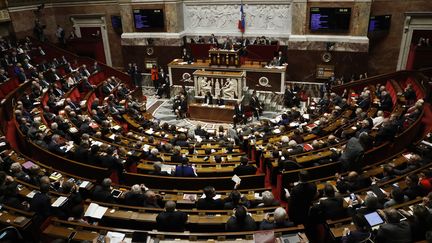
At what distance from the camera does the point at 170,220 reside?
5.37m

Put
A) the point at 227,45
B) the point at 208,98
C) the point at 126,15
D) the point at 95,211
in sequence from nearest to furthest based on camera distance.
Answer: the point at 95,211
the point at 208,98
the point at 227,45
the point at 126,15

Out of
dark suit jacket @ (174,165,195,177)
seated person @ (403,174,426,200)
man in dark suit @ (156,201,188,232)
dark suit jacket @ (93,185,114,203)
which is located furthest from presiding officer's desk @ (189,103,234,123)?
man in dark suit @ (156,201,188,232)

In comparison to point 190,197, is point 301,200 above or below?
above

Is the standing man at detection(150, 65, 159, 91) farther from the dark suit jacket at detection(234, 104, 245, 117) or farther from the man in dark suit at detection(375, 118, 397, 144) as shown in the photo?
the man in dark suit at detection(375, 118, 397, 144)

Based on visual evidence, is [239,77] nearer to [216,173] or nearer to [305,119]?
[305,119]

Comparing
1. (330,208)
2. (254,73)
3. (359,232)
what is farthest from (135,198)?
(254,73)

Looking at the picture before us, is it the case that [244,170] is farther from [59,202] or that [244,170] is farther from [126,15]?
[126,15]

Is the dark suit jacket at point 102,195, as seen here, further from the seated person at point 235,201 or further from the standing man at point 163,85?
the standing man at point 163,85

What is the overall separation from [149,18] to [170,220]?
683 inches

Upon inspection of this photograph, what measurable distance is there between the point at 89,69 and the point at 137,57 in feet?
11.7

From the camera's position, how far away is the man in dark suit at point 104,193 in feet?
20.8

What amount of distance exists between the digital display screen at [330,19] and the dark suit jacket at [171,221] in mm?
15390

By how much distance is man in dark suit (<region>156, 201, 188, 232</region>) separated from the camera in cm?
537

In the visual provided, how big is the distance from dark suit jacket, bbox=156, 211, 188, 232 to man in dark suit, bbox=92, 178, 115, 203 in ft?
4.72
